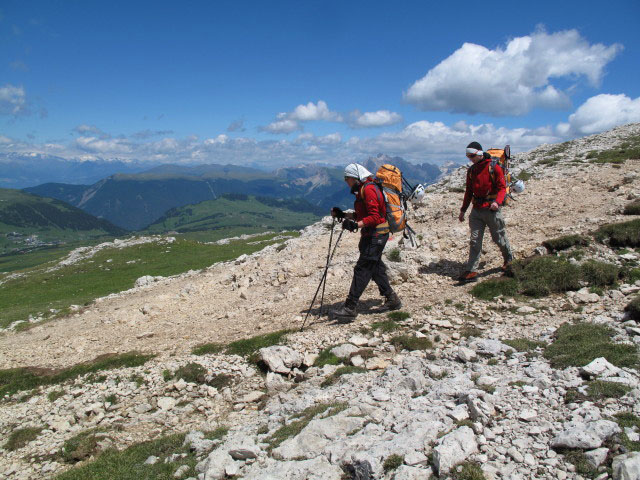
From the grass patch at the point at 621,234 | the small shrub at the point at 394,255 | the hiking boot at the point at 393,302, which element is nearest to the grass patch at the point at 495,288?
the hiking boot at the point at 393,302

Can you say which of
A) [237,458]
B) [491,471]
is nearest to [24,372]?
[237,458]

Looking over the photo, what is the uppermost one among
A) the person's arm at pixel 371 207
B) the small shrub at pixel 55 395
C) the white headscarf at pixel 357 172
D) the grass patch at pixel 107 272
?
the white headscarf at pixel 357 172

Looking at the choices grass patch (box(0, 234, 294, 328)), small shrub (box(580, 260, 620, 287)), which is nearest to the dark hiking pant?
small shrub (box(580, 260, 620, 287))

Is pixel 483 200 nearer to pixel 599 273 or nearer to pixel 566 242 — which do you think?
pixel 566 242

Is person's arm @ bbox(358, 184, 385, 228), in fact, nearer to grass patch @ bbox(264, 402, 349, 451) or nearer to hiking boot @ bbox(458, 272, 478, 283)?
hiking boot @ bbox(458, 272, 478, 283)

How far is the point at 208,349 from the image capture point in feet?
36.7

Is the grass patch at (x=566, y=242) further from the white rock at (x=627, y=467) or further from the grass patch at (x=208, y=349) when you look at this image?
the grass patch at (x=208, y=349)

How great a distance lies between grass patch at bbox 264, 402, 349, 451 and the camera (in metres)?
6.05

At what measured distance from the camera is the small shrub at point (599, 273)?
9.80 metres

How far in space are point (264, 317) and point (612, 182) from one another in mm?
18835

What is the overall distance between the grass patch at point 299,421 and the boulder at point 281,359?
234cm

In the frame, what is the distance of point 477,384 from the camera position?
6.30 meters

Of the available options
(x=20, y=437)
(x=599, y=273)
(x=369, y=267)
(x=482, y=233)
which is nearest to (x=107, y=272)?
(x=20, y=437)

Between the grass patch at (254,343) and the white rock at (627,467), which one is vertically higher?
the white rock at (627,467)
